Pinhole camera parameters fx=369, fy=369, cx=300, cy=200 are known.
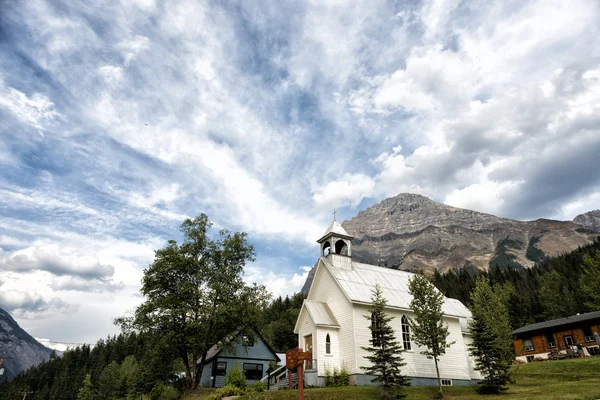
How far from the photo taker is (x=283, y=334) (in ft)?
247

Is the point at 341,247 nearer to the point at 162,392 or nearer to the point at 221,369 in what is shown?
the point at 162,392

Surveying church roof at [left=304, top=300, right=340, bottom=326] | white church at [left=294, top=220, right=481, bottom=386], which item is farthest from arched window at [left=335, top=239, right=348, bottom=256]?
church roof at [left=304, top=300, right=340, bottom=326]

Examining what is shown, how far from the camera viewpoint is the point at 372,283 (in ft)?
99.1

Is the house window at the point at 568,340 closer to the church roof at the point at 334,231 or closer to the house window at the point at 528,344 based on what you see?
the house window at the point at 528,344

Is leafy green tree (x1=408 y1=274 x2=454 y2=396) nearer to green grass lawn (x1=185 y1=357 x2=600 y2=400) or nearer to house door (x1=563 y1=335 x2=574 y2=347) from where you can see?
green grass lawn (x1=185 y1=357 x2=600 y2=400)

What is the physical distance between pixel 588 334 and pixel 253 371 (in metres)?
40.6

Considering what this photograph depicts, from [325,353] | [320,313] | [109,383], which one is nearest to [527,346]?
[320,313]

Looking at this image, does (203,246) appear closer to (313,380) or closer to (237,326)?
(237,326)

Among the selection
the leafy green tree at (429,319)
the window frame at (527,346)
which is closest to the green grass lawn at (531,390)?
the leafy green tree at (429,319)

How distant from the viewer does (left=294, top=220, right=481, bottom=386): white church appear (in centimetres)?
2544

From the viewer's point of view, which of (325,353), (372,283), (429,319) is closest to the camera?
(429,319)

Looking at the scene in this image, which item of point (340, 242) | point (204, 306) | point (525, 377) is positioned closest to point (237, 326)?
point (204, 306)

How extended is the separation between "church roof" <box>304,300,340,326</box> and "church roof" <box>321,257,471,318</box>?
2.44 meters

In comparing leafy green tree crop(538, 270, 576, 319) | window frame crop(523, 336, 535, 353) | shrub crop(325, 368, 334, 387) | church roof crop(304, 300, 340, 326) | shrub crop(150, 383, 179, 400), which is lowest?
shrub crop(150, 383, 179, 400)
